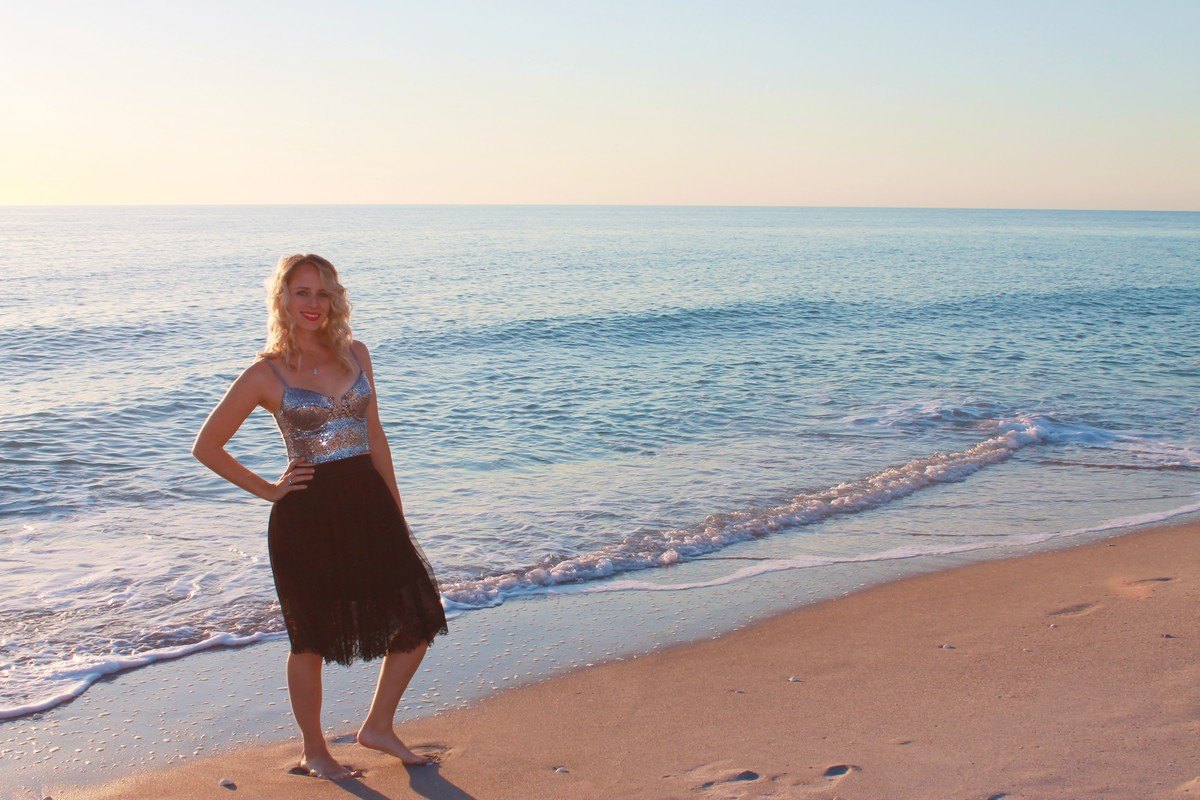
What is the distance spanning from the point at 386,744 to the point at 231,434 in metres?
1.40

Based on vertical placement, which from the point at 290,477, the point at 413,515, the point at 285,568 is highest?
the point at 290,477

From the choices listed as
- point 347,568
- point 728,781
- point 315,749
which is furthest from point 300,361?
point 728,781

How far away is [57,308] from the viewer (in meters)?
22.7

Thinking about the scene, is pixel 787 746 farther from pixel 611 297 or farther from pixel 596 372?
pixel 611 297

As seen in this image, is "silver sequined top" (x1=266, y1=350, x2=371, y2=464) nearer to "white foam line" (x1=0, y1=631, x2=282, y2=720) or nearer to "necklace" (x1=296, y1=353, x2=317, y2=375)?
"necklace" (x1=296, y1=353, x2=317, y2=375)

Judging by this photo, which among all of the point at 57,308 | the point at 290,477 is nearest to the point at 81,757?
the point at 290,477

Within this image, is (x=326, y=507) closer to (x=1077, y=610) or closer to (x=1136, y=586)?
(x=1077, y=610)

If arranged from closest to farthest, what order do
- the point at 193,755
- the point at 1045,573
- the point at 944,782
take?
the point at 944,782, the point at 193,755, the point at 1045,573

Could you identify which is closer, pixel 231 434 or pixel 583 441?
pixel 231 434

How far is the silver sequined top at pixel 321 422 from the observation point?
12.1 ft

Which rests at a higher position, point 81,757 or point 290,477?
point 290,477

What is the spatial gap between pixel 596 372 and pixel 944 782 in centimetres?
1367

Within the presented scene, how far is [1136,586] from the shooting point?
6164 mm

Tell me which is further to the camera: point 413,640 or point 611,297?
point 611,297
